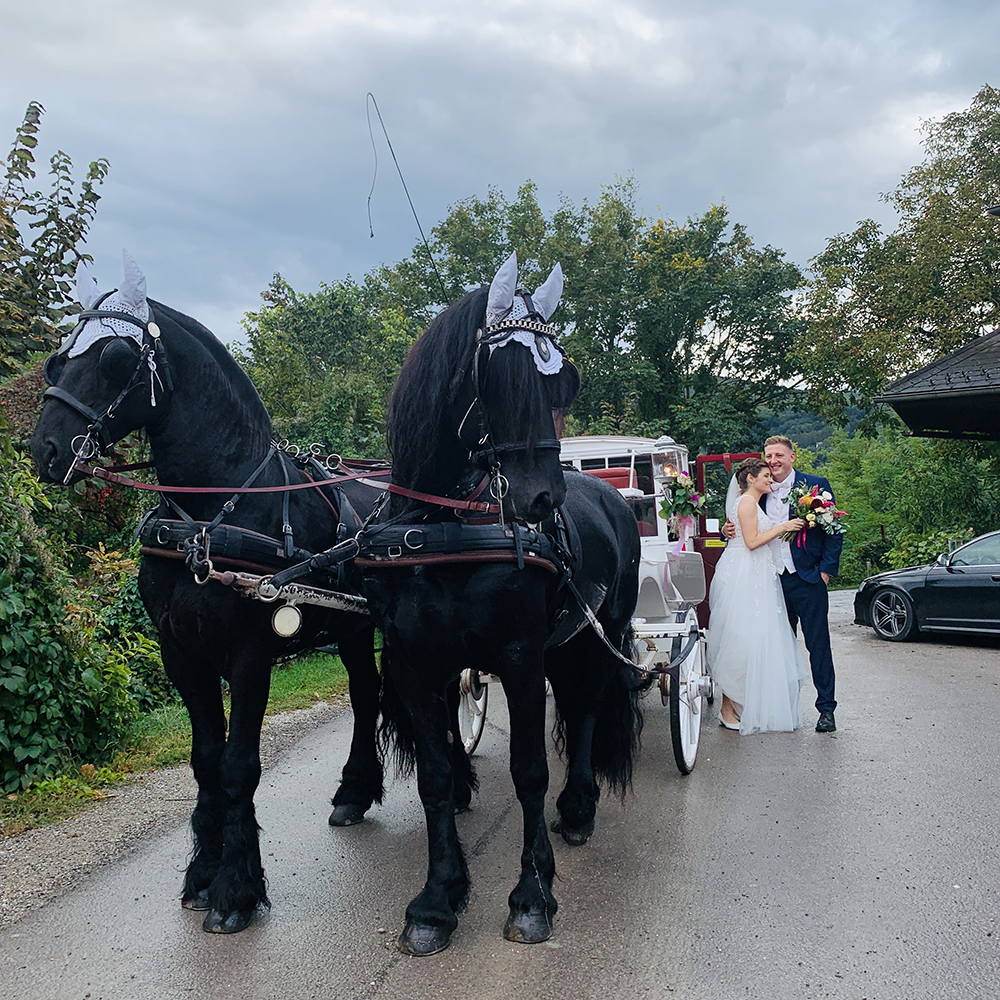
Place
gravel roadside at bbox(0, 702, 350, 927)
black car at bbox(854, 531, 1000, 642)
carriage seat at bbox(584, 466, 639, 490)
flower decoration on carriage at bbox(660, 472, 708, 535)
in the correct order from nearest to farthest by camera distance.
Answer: gravel roadside at bbox(0, 702, 350, 927), flower decoration on carriage at bbox(660, 472, 708, 535), carriage seat at bbox(584, 466, 639, 490), black car at bbox(854, 531, 1000, 642)

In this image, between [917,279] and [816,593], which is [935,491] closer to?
[917,279]

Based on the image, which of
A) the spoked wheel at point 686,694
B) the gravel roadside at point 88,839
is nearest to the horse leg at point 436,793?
the gravel roadside at point 88,839

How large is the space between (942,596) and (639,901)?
8101 mm

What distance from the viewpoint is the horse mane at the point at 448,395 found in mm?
2762

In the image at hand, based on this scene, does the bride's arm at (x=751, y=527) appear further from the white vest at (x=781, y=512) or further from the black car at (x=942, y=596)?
the black car at (x=942, y=596)

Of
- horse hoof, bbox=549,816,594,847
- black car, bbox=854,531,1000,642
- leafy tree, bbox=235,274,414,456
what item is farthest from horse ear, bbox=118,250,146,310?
leafy tree, bbox=235,274,414,456

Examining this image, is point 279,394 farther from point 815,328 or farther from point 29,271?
point 815,328

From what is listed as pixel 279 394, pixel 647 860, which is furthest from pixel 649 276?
pixel 647 860

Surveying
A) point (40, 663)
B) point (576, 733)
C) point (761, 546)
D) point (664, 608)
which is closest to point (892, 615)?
point (761, 546)

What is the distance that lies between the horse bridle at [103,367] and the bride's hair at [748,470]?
4.38m

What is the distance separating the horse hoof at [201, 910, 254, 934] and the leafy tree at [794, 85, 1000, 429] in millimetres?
17054

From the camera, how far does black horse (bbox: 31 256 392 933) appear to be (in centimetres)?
303

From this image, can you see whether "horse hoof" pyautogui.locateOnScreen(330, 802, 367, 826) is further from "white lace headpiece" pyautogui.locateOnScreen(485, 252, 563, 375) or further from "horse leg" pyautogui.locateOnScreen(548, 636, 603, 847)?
"white lace headpiece" pyautogui.locateOnScreen(485, 252, 563, 375)

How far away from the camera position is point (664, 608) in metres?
5.68
